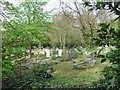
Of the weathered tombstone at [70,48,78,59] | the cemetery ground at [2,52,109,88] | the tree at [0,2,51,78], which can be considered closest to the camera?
the tree at [0,2,51,78]

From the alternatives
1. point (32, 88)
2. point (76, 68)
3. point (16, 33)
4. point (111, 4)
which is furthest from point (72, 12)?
point (111, 4)

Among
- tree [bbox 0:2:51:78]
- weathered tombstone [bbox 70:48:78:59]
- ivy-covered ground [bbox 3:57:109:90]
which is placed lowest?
ivy-covered ground [bbox 3:57:109:90]

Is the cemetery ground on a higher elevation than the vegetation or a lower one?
lower

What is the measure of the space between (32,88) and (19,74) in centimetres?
92

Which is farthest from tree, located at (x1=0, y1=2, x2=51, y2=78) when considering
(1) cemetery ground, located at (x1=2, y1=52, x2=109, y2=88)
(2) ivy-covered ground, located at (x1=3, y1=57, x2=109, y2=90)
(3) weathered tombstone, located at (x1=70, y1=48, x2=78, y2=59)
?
(3) weathered tombstone, located at (x1=70, y1=48, x2=78, y2=59)

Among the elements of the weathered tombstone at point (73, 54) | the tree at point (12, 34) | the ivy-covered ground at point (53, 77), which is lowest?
the ivy-covered ground at point (53, 77)

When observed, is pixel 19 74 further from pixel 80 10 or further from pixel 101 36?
pixel 101 36

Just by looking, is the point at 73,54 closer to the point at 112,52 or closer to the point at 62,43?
the point at 62,43

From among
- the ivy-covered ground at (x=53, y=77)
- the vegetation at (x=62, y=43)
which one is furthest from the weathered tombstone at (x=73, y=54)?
the ivy-covered ground at (x=53, y=77)

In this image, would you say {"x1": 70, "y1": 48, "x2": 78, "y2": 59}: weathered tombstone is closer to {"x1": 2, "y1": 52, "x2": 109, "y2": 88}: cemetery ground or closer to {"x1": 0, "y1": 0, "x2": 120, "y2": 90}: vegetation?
{"x1": 0, "y1": 0, "x2": 120, "y2": 90}: vegetation

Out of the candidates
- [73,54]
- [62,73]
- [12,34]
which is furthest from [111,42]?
[73,54]

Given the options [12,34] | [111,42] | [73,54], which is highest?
[12,34]

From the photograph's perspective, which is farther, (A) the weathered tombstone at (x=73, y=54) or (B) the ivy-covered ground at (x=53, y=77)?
(A) the weathered tombstone at (x=73, y=54)

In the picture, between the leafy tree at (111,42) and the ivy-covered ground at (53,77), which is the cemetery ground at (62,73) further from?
the leafy tree at (111,42)
